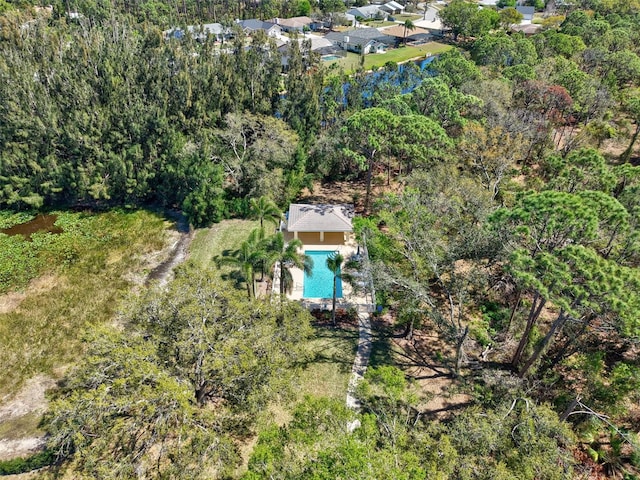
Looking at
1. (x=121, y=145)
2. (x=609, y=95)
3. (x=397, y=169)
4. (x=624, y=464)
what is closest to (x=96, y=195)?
(x=121, y=145)

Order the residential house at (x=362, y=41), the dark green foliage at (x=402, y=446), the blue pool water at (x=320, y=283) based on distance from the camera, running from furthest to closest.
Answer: the residential house at (x=362, y=41), the blue pool water at (x=320, y=283), the dark green foliage at (x=402, y=446)

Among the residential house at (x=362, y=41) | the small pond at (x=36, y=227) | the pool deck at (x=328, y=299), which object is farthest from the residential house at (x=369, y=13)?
the small pond at (x=36, y=227)

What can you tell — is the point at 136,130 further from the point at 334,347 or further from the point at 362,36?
the point at 362,36

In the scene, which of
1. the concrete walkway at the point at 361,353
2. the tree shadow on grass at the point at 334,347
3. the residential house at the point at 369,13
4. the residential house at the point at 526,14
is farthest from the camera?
the residential house at the point at 369,13

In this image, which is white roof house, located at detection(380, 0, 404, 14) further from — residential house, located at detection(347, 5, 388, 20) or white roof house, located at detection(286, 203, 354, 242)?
white roof house, located at detection(286, 203, 354, 242)

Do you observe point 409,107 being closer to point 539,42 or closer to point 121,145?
point 121,145

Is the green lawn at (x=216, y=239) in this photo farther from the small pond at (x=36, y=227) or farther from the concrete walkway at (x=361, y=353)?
the small pond at (x=36, y=227)
